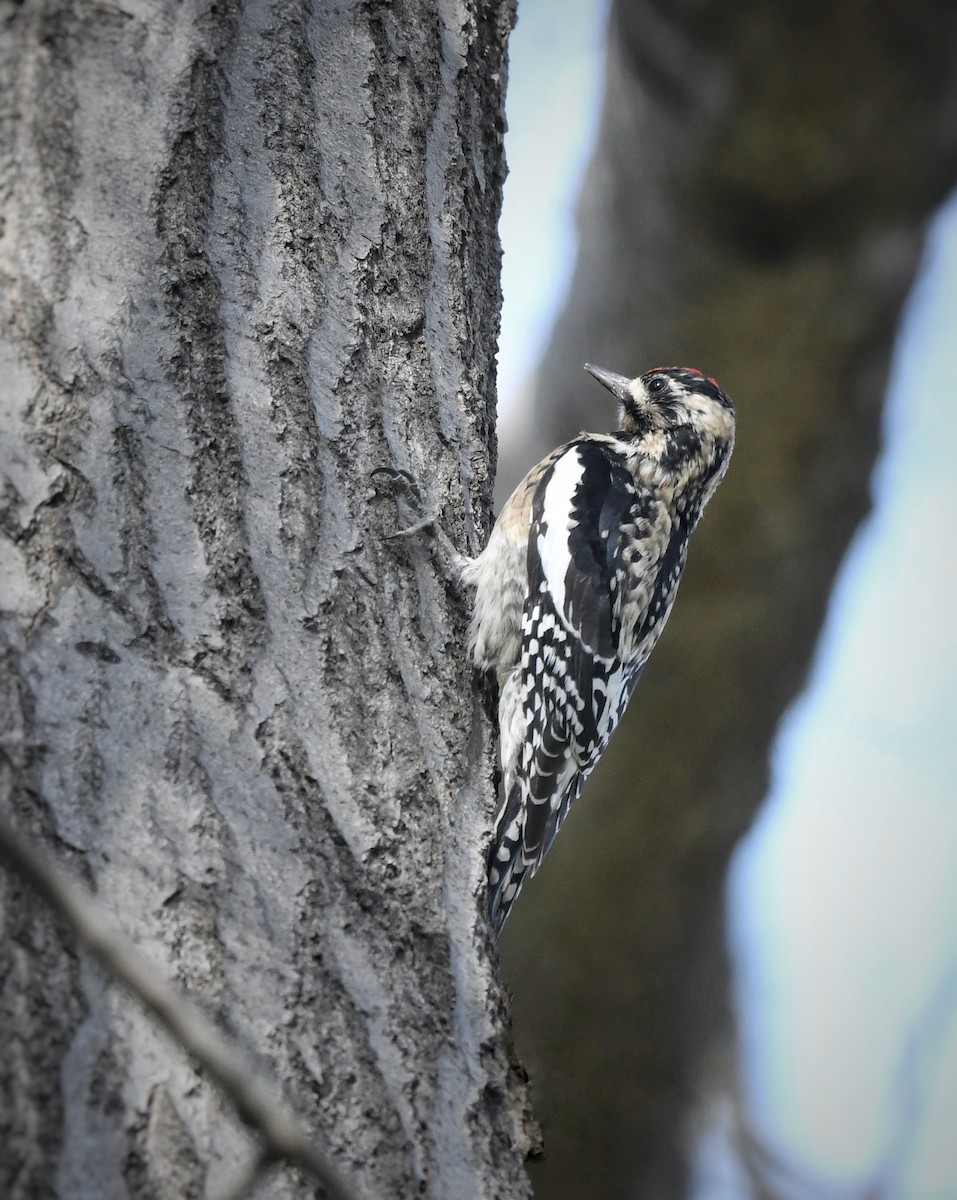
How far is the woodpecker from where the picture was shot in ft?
6.22

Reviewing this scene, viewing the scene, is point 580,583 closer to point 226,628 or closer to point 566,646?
point 566,646

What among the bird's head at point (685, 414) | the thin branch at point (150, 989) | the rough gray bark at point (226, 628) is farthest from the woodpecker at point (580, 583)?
the thin branch at point (150, 989)

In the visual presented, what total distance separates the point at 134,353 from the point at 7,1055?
0.75 m

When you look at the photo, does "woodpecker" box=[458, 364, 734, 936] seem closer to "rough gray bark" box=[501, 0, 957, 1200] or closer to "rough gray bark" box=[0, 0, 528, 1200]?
"rough gray bark" box=[0, 0, 528, 1200]

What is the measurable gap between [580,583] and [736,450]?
1.22m

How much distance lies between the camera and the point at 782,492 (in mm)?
3148

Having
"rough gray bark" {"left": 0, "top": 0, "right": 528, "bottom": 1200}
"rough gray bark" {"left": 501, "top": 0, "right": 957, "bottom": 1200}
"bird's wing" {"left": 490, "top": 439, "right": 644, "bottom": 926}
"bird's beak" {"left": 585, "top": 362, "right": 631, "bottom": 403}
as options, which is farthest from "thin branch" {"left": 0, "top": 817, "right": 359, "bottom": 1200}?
"rough gray bark" {"left": 501, "top": 0, "right": 957, "bottom": 1200}

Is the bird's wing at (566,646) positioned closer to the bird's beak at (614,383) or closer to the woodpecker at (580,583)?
the woodpecker at (580,583)

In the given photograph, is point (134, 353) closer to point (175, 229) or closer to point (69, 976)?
point (175, 229)

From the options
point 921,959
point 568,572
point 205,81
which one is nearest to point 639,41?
point 568,572

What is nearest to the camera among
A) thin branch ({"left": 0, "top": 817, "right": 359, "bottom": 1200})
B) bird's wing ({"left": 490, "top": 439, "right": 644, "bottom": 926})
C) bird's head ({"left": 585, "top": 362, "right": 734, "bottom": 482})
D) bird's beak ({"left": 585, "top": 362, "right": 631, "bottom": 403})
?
thin branch ({"left": 0, "top": 817, "right": 359, "bottom": 1200})

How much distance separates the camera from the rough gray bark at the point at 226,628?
98cm

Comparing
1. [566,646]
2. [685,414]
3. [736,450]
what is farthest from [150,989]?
[736,450]

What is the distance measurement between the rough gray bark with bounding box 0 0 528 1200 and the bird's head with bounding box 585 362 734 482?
4.14 ft
